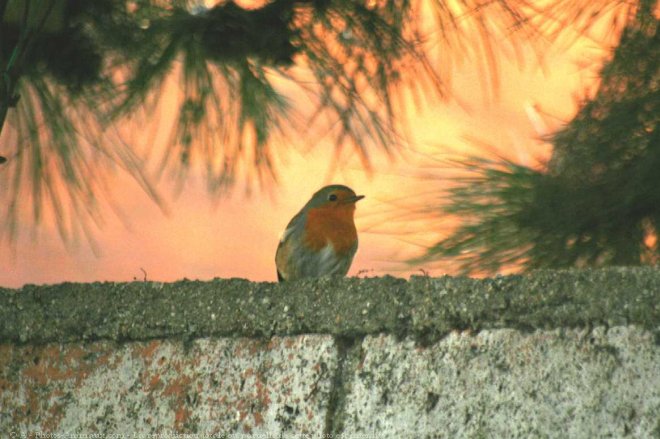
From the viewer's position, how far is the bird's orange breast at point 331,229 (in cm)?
181

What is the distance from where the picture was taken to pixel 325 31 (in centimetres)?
224

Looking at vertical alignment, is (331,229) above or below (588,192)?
below

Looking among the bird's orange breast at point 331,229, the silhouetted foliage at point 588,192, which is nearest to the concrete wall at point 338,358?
the bird's orange breast at point 331,229

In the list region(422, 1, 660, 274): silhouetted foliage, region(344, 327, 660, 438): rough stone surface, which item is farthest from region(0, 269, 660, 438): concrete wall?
region(422, 1, 660, 274): silhouetted foliage

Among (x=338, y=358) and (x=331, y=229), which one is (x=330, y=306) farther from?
(x=331, y=229)

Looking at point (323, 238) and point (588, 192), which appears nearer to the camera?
point (323, 238)

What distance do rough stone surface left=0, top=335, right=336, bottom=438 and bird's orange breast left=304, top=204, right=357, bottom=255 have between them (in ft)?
1.56

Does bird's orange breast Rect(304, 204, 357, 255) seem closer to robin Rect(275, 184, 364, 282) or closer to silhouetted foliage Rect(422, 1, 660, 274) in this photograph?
robin Rect(275, 184, 364, 282)

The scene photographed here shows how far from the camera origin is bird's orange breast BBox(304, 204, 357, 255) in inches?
71.3

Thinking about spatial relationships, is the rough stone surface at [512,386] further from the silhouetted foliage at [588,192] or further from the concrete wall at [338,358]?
the silhouetted foliage at [588,192]

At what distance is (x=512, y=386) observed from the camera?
3.66 ft

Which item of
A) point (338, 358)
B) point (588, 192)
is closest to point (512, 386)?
point (338, 358)

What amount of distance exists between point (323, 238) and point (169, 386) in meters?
0.52

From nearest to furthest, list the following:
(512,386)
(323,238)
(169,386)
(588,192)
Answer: (512,386)
(169,386)
(323,238)
(588,192)
